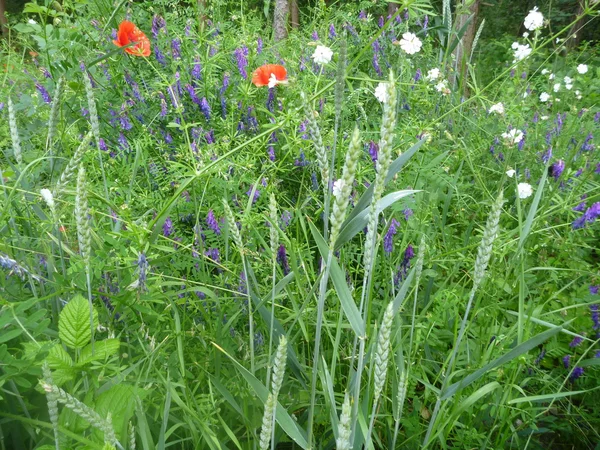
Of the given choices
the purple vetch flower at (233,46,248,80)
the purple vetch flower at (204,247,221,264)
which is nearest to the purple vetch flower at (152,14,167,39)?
the purple vetch flower at (233,46,248,80)

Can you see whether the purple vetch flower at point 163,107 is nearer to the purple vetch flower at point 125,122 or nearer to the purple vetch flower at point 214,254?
the purple vetch flower at point 125,122

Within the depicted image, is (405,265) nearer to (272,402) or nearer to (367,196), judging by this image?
(367,196)

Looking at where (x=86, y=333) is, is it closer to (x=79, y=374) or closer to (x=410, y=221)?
(x=79, y=374)

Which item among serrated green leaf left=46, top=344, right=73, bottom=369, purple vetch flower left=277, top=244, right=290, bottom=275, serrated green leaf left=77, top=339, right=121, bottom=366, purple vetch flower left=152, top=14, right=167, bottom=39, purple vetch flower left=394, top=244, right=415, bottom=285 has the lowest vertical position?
purple vetch flower left=394, top=244, right=415, bottom=285

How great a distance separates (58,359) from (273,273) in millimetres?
381

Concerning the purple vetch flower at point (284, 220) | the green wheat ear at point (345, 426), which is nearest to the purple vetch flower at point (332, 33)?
the purple vetch flower at point (284, 220)

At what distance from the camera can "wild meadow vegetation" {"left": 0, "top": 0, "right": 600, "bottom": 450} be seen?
0.84 m

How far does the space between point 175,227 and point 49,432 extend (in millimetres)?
860

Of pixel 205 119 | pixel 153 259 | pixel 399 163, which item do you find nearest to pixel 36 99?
pixel 205 119

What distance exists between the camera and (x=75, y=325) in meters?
0.88

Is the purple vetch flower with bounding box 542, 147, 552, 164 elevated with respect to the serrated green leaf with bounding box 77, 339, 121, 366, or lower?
lower

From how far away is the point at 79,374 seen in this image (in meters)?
0.98

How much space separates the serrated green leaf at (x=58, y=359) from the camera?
833 mm

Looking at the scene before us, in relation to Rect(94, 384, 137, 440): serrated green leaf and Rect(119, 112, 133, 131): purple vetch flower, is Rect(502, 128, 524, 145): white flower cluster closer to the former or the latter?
Rect(94, 384, 137, 440): serrated green leaf
